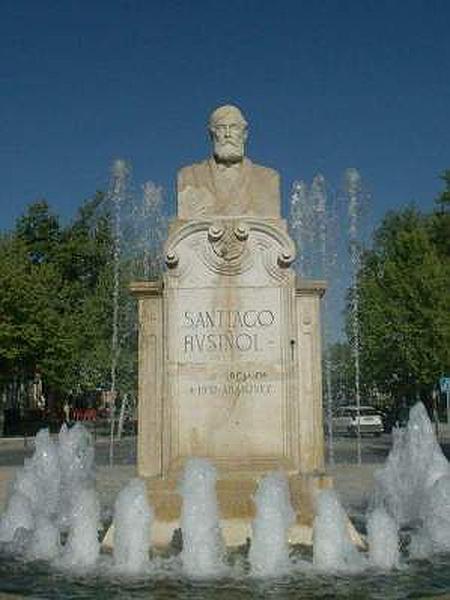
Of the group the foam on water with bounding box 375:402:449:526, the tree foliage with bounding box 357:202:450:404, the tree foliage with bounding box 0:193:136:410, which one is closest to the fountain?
the foam on water with bounding box 375:402:449:526

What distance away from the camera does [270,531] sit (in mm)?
8023

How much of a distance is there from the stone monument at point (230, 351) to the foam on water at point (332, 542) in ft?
3.96

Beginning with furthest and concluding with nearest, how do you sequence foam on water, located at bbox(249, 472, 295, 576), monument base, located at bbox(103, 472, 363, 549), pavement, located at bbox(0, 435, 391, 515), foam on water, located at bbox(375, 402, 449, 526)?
pavement, located at bbox(0, 435, 391, 515) → foam on water, located at bbox(375, 402, 449, 526) → monument base, located at bbox(103, 472, 363, 549) → foam on water, located at bbox(249, 472, 295, 576)

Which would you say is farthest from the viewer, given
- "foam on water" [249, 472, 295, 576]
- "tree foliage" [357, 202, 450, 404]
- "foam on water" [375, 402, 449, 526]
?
"tree foliage" [357, 202, 450, 404]

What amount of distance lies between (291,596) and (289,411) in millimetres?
2944

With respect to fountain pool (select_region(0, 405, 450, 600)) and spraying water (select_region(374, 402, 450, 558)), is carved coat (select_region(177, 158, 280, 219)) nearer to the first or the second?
fountain pool (select_region(0, 405, 450, 600))

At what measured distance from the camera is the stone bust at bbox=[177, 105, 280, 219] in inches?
392

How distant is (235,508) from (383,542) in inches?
66.1

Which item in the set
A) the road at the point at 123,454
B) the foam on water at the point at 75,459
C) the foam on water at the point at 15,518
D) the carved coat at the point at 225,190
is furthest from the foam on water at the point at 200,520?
the road at the point at 123,454

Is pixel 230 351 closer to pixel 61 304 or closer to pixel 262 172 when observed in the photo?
pixel 262 172

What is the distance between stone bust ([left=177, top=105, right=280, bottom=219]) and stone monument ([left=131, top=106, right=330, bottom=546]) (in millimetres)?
30

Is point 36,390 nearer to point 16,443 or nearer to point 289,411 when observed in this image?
point 16,443

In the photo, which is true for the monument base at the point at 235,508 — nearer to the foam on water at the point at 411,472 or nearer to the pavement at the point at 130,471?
the foam on water at the point at 411,472

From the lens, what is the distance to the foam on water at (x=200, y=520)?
8047 millimetres
